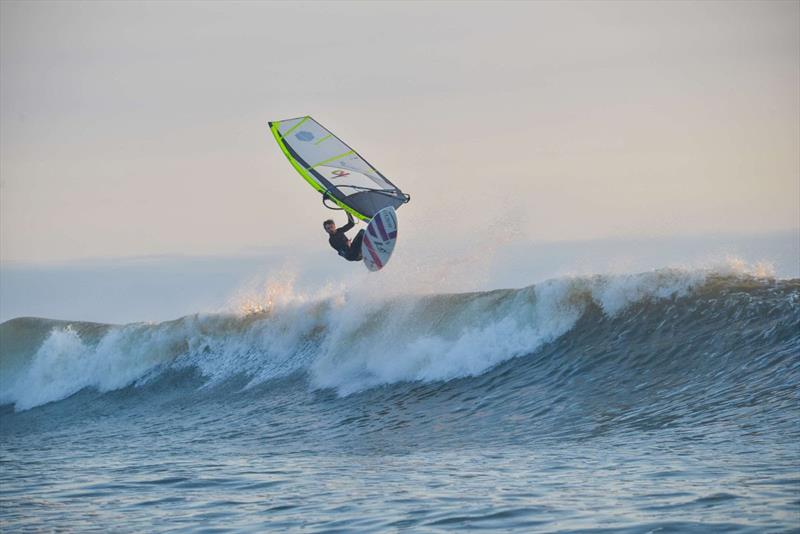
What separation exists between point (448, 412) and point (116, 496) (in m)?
4.98

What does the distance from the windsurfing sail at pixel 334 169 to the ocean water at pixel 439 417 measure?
264 centimetres

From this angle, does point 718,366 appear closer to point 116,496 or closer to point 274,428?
point 274,428

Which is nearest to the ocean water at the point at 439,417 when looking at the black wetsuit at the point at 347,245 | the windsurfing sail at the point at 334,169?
the black wetsuit at the point at 347,245

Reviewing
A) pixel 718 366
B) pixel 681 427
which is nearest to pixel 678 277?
pixel 718 366

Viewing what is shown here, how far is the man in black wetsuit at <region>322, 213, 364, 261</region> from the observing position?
13.4 meters

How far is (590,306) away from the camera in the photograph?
1461cm

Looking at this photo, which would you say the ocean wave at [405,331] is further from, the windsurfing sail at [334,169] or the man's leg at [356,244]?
the windsurfing sail at [334,169]

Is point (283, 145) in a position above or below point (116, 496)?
above

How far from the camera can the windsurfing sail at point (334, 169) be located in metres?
14.0

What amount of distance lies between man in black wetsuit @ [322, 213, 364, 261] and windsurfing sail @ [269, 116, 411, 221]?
41 cm

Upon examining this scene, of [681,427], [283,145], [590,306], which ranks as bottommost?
[681,427]

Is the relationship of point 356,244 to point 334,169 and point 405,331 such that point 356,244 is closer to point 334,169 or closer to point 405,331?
point 334,169

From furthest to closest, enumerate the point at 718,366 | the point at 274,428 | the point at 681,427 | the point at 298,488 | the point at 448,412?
1. the point at 274,428
2. the point at 448,412
3. the point at 718,366
4. the point at 681,427
5. the point at 298,488

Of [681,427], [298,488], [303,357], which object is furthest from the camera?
[303,357]
